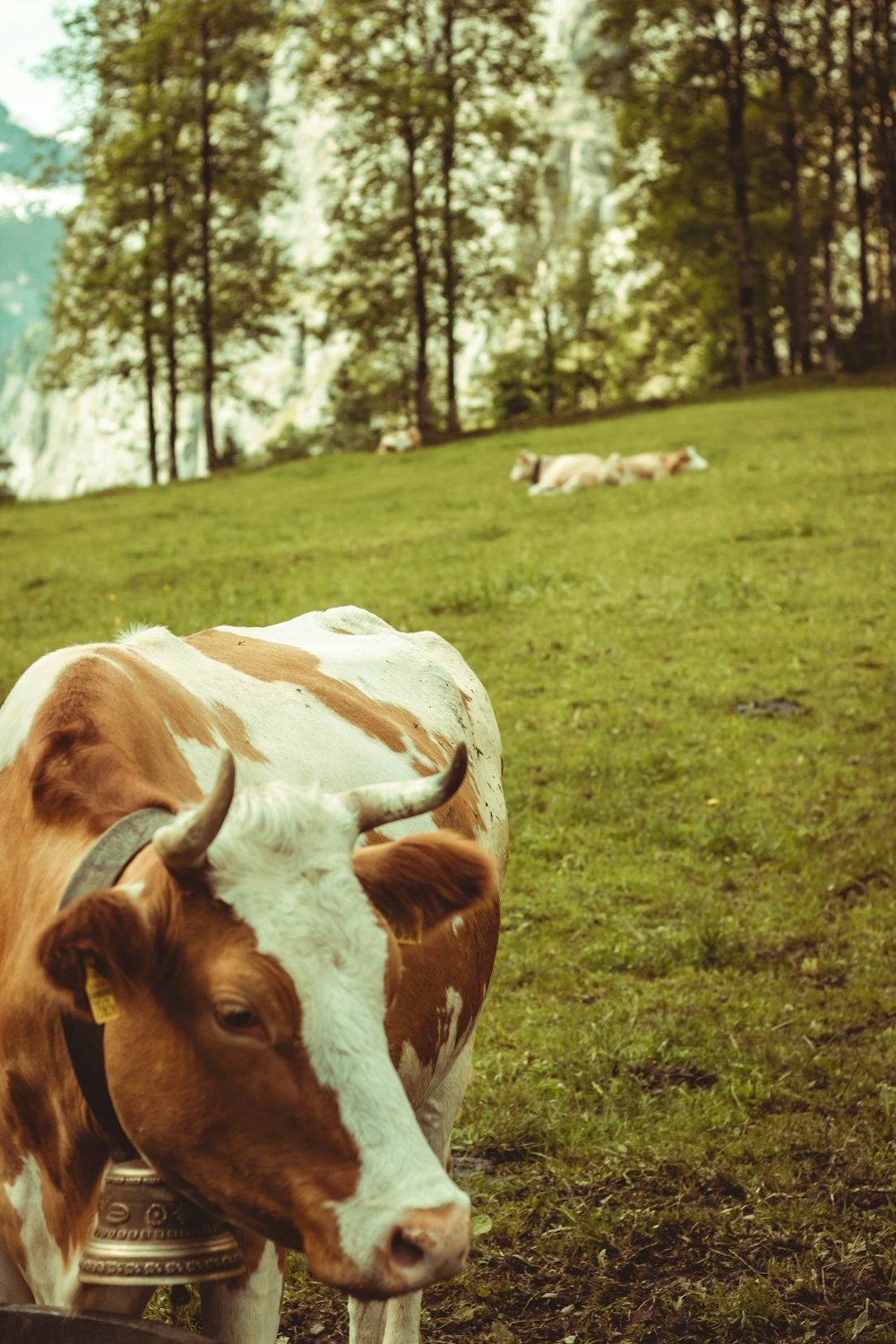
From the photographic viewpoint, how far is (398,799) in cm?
273

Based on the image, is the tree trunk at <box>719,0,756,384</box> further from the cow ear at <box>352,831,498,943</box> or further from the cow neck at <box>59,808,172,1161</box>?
the cow neck at <box>59,808,172,1161</box>

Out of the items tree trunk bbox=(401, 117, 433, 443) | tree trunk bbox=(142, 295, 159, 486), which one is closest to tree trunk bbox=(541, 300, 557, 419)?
tree trunk bbox=(401, 117, 433, 443)

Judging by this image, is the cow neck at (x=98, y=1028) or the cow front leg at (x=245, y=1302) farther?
the cow front leg at (x=245, y=1302)

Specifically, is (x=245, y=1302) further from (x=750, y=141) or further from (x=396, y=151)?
(x=750, y=141)

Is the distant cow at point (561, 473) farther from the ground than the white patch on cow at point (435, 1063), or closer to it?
farther from the ground

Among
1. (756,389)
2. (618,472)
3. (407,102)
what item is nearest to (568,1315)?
(618,472)

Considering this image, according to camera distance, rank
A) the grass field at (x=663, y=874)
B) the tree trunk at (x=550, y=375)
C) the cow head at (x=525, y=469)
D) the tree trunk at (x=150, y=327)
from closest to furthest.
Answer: the grass field at (x=663, y=874), the cow head at (x=525, y=469), the tree trunk at (x=150, y=327), the tree trunk at (x=550, y=375)

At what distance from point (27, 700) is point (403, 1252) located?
1.76 meters

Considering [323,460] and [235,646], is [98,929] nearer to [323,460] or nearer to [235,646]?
[235,646]

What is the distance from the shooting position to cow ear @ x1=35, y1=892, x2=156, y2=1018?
7.93 feet

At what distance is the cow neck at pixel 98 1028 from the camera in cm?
263

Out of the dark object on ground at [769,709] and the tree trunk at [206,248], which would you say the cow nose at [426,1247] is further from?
the tree trunk at [206,248]

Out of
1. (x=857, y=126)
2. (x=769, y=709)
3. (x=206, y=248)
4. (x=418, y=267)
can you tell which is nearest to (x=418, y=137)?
(x=418, y=267)

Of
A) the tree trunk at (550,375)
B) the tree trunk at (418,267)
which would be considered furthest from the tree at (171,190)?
the tree trunk at (550,375)
